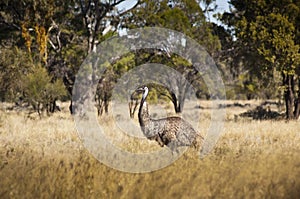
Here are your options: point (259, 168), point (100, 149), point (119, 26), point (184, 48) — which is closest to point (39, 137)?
point (100, 149)

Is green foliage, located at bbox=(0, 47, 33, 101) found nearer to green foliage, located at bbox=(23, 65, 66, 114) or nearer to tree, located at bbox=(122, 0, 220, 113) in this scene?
green foliage, located at bbox=(23, 65, 66, 114)

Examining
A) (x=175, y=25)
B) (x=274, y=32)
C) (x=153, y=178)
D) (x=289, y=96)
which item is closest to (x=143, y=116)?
(x=153, y=178)

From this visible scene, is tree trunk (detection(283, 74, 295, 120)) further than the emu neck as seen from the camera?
Yes

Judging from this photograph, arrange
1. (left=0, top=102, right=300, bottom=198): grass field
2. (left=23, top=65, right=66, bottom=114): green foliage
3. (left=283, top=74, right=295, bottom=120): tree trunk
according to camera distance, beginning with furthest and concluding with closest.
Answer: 1. (left=23, top=65, right=66, bottom=114): green foliage
2. (left=283, top=74, right=295, bottom=120): tree trunk
3. (left=0, top=102, right=300, bottom=198): grass field

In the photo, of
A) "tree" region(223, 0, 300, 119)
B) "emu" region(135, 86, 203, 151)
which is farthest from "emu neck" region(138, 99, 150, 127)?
"tree" region(223, 0, 300, 119)

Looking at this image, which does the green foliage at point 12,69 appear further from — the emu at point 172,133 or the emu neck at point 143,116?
the emu at point 172,133

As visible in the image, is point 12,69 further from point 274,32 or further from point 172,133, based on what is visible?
point 172,133

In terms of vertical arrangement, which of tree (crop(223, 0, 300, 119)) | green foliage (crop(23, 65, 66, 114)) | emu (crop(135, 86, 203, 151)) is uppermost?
tree (crop(223, 0, 300, 119))

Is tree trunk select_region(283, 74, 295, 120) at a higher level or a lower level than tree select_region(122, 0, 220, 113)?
lower

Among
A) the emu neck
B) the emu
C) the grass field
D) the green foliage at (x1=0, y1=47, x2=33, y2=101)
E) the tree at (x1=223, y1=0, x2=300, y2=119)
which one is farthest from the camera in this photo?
the green foliage at (x1=0, y1=47, x2=33, y2=101)

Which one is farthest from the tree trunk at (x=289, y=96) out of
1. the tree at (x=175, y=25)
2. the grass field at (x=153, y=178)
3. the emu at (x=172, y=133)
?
the grass field at (x=153, y=178)

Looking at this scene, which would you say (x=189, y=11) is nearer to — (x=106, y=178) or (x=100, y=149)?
(x=100, y=149)

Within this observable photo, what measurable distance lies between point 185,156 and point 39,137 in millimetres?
5013

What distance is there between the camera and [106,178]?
6148mm
